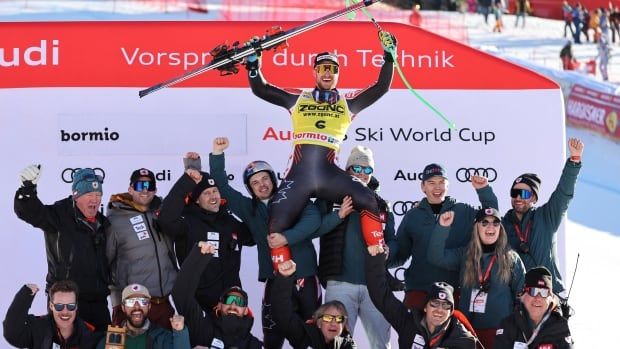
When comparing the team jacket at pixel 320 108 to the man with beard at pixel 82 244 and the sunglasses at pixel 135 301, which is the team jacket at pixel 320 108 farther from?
the sunglasses at pixel 135 301

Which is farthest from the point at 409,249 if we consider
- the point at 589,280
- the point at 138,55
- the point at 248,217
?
the point at 589,280

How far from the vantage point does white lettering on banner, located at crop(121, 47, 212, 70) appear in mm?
9641

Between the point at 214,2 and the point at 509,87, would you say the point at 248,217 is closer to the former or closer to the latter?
the point at 509,87

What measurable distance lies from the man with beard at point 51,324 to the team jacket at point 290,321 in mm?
1129

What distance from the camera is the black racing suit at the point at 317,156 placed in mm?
8023

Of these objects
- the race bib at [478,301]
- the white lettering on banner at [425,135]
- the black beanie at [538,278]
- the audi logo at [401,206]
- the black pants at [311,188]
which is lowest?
the race bib at [478,301]

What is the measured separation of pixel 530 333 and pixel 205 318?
77.8 inches

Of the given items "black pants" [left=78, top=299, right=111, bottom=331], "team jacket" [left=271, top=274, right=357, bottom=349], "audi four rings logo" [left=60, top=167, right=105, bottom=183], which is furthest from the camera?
"audi four rings logo" [left=60, top=167, right=105, bottom=183]

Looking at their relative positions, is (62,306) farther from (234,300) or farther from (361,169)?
(361,169)

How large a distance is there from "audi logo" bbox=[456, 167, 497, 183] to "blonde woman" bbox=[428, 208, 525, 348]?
1788 millimetres

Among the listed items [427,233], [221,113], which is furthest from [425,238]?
[221,113]

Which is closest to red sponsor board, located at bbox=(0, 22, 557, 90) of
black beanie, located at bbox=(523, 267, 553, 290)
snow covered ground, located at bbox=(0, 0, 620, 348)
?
snow covered ground, located at bbox=(0, 0, 620, 348)

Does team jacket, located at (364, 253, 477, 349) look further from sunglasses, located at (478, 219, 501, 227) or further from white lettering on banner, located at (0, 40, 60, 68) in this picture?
white lettering on banner, located at (0, 40, 60, 68)

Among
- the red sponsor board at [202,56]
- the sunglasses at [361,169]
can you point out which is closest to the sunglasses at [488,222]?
the sunglasses at [361,169]
